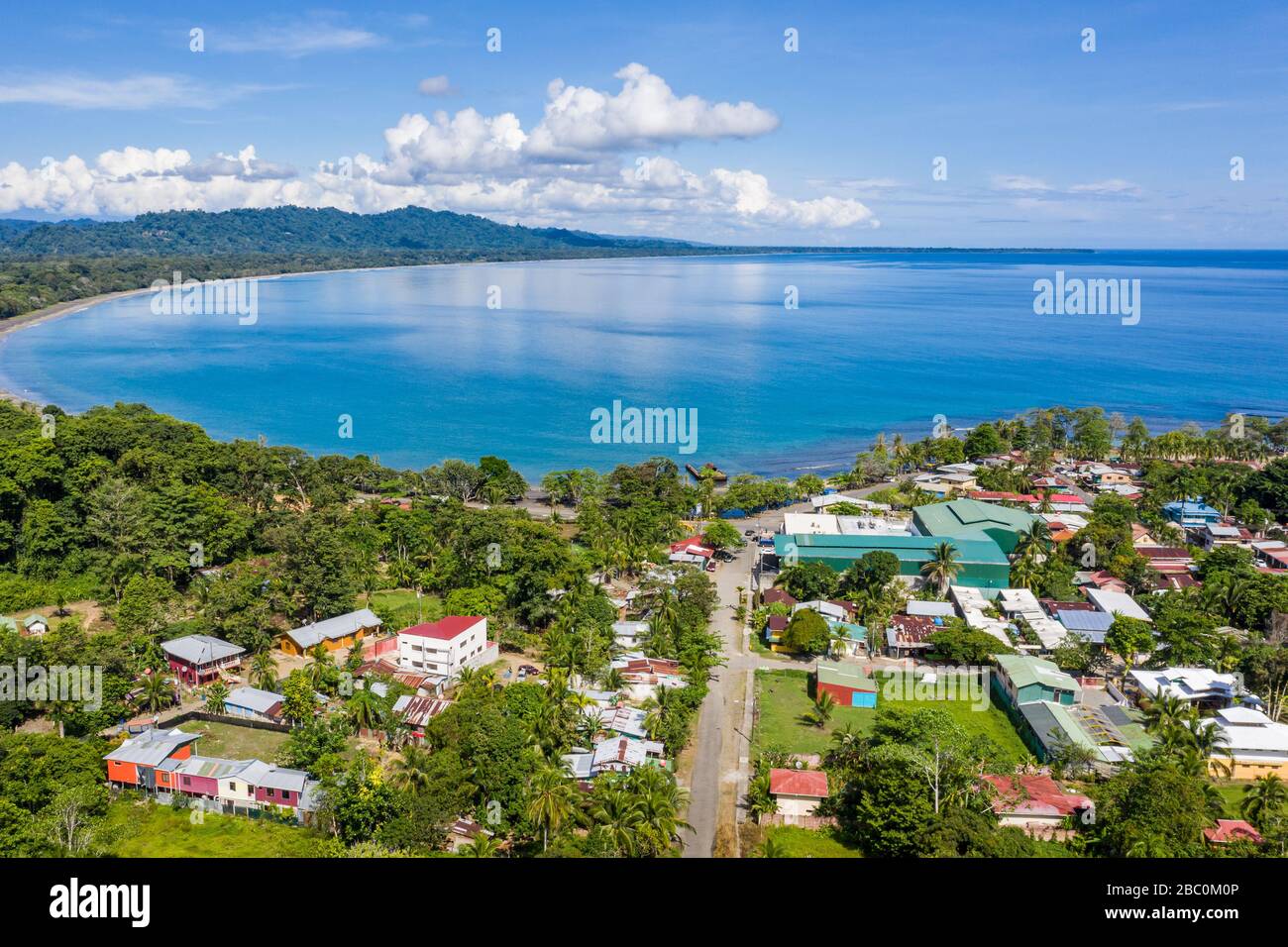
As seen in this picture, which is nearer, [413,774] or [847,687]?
[413,774]

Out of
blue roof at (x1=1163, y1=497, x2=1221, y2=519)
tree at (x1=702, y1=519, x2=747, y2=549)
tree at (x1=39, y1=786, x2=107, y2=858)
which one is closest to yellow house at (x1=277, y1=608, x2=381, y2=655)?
tree at (x1=39, y1=786, x2=107, y2=858)

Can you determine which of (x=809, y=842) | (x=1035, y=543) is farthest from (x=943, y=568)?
(x=809, y=842)

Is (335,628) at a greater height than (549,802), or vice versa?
(335,628)

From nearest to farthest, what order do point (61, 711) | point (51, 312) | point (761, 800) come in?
point (761, 800) → point (61, 711) → point (51, 312)

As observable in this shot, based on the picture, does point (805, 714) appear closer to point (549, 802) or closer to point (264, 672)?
point (549, 802)

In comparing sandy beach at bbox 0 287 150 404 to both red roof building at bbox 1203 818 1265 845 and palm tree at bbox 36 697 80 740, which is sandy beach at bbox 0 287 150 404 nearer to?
palm tree at bbox 36 697 80 740

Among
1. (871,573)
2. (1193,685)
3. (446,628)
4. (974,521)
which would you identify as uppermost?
(974,521)

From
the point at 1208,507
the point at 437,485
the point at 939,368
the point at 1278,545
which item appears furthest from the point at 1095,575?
the point at 939,368
